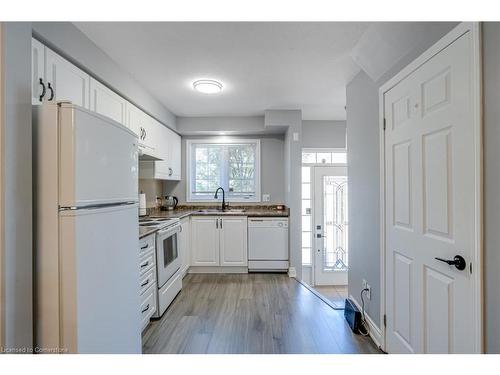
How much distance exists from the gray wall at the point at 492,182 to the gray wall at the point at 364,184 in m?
0.67

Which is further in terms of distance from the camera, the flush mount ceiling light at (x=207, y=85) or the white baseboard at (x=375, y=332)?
the flush mount ceiling light at (x=207, y=85)

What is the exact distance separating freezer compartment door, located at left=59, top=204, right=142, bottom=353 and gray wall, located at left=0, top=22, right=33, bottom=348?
0.13 m

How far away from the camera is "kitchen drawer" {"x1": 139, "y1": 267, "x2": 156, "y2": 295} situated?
200cm

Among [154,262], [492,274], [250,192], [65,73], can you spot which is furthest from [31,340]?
[250,192]

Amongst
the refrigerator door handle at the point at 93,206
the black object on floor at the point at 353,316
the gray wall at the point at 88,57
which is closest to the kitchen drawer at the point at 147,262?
the refrigerator door handle at the point at 93,206

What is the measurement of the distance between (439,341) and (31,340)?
198cm

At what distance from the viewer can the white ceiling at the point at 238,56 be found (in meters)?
1.67

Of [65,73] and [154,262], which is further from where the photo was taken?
[154,262]

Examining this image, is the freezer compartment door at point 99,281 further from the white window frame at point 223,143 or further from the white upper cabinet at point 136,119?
the white window frame at point 223,143

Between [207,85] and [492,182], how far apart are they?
2359mm

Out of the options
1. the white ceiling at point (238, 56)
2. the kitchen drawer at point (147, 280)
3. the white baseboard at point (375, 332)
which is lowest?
the white baseboard at point (375, 332)

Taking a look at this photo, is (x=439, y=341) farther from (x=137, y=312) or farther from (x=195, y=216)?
(x=195, y=216)

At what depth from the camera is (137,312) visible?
152cm

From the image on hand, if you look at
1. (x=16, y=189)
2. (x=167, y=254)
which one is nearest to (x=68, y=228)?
(x=16, y=189)
